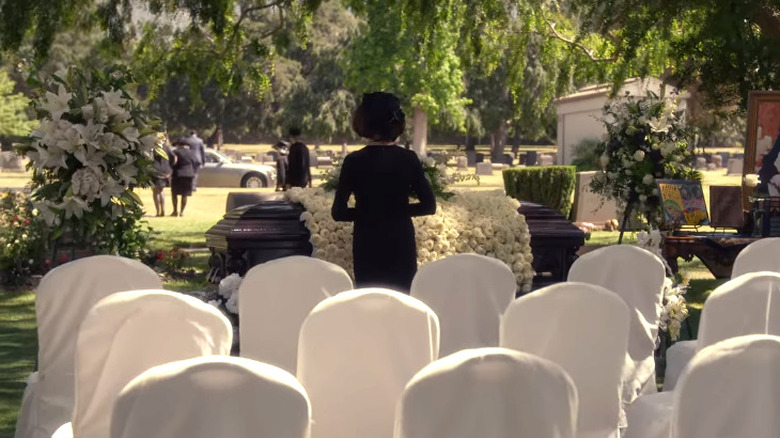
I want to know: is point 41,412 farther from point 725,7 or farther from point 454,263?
point 725,7

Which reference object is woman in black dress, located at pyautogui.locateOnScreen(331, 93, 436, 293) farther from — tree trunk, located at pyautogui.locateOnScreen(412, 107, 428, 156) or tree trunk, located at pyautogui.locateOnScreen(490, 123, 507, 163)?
tree trunk, located at pyautogui.locateOnScreen(490, 123, 507, 163)

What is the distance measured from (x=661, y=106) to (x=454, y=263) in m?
8.58

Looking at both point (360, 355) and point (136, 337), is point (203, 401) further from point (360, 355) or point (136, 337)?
point (136, 337)

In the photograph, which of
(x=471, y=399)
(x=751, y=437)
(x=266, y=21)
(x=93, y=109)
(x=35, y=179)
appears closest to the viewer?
(x=471, y=399)

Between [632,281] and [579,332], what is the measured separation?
2.30 meters

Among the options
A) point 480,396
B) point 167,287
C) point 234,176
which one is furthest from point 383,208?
point 234,176

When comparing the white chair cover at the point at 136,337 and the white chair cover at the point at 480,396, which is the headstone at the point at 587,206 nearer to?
the white chair cover at the point at 136,337

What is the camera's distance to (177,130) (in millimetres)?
70312

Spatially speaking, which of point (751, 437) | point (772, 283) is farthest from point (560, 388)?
point (772, 283)

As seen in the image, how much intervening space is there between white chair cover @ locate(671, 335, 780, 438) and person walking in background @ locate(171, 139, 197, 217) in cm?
2087

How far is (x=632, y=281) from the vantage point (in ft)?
24.2

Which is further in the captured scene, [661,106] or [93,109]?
[661,106]

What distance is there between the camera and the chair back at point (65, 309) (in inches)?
244

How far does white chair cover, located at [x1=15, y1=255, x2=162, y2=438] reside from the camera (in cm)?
619
